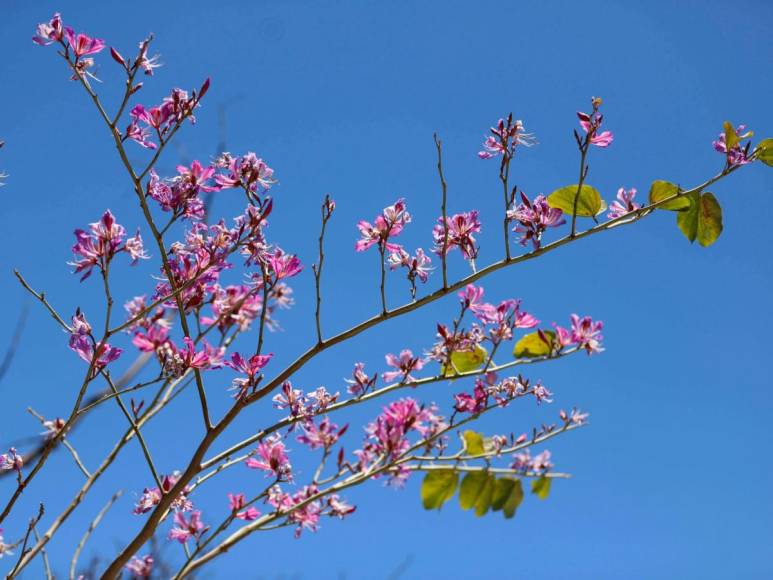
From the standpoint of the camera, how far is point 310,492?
7.71 feet

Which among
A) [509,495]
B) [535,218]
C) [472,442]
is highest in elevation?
[535,218]

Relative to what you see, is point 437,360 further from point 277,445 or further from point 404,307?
point 277,445

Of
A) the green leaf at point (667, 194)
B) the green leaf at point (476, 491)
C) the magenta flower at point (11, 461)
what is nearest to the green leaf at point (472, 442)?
the green leaf at point (476, 491)

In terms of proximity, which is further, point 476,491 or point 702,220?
point 702,220

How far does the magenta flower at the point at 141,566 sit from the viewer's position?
2740mm

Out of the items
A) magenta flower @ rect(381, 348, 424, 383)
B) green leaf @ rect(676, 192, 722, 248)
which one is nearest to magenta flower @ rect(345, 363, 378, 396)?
magenta flower @ rect(381, 348, 424, 383)

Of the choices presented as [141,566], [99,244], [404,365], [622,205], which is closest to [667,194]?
[622,205]

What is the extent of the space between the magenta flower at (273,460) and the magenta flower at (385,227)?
0.69m

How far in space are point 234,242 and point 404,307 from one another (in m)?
0.54

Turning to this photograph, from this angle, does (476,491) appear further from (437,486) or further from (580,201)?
(580,201)

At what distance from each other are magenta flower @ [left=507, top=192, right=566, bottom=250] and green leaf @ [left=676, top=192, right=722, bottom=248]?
46 centimetres

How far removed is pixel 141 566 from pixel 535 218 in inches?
79.5

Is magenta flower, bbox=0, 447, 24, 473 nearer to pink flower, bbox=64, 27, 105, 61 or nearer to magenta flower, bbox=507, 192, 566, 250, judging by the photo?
pink flower, bbox=64, 27, 105, 61

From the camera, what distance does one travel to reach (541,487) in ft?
7.30
